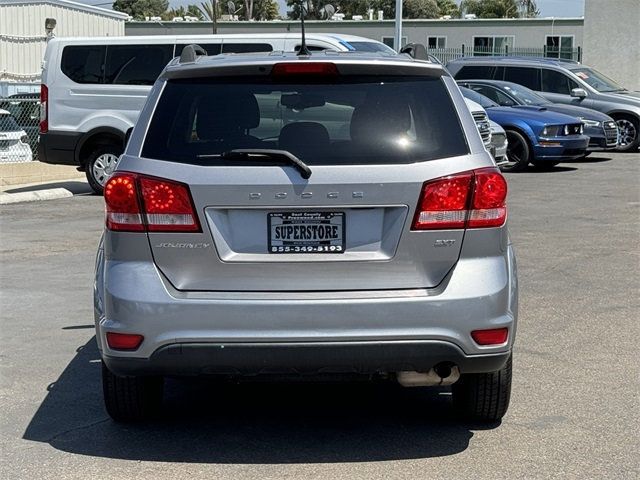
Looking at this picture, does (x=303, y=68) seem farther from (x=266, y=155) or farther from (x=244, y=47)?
(x=244, y=47)

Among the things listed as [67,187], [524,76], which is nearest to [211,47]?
[67,187]

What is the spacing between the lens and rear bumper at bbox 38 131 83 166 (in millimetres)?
16531

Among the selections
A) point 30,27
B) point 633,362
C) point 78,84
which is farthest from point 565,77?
point 30,27

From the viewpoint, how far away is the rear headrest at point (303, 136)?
491 cm

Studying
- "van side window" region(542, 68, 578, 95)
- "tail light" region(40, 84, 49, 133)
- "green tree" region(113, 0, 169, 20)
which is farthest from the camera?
"green tree" region(113, 0, 169, 20)

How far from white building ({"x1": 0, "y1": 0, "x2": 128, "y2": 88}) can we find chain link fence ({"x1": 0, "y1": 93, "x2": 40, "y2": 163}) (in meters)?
21.8

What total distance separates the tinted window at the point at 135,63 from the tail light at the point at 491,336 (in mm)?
12258

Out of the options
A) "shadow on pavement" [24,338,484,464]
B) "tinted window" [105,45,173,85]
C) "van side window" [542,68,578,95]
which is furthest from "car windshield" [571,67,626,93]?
"shadow on pavement" [24,338,484,464]

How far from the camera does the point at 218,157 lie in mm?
4863

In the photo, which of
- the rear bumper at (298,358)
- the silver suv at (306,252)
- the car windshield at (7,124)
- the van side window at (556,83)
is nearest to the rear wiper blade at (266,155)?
the silver suv at (306,252)

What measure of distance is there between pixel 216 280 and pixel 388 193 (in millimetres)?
792

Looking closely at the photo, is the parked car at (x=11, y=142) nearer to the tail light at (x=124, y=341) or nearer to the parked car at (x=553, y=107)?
the parked car at (x=553, y=107)

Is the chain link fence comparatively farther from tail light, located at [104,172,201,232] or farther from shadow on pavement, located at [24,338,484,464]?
tail light, located at [104,172,201,232]

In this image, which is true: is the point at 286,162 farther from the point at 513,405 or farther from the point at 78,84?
the point at 78,84
